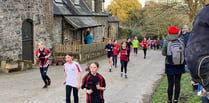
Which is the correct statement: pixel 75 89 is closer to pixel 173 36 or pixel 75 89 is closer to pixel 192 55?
pixel 173 36

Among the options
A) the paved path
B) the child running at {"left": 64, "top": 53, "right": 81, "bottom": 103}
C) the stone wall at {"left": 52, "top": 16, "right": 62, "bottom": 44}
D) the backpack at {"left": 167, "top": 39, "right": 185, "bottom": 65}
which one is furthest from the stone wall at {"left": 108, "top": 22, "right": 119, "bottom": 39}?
the backpack at {"left": 167, "top": 39, "right": 185, "bottom": 65}

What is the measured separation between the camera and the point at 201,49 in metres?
2.46

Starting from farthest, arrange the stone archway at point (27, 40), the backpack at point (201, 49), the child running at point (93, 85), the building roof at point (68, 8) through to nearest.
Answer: the building roof at point (68, 8)
the stone archway at point (27, 40)
the child running at point (93, 85)
the backpack at point (201, 49)

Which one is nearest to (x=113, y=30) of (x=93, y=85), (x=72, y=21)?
(x=72, y=21)

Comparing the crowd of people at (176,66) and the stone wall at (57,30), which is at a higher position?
the stone wall at (57,30)

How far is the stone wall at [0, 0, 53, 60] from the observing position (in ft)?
50.2

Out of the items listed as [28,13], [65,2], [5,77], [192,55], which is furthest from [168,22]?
[192,55]

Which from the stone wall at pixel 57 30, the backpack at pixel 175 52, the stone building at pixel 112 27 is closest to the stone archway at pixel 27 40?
the stone wall at pixel 57 30

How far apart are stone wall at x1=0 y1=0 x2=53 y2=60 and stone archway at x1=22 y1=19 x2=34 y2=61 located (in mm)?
229

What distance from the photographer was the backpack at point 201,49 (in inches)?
96.5

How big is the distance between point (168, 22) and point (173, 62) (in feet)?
120

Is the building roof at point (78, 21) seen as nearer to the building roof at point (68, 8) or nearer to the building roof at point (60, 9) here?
the building roof at point (68, 8)

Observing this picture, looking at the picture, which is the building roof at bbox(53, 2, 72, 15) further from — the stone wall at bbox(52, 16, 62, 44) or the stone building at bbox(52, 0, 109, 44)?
the stone wall at bbox(52, 16, 62, 44)

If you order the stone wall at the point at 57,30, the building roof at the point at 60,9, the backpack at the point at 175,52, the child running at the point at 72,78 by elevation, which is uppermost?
the building roof at the point at 60,9
